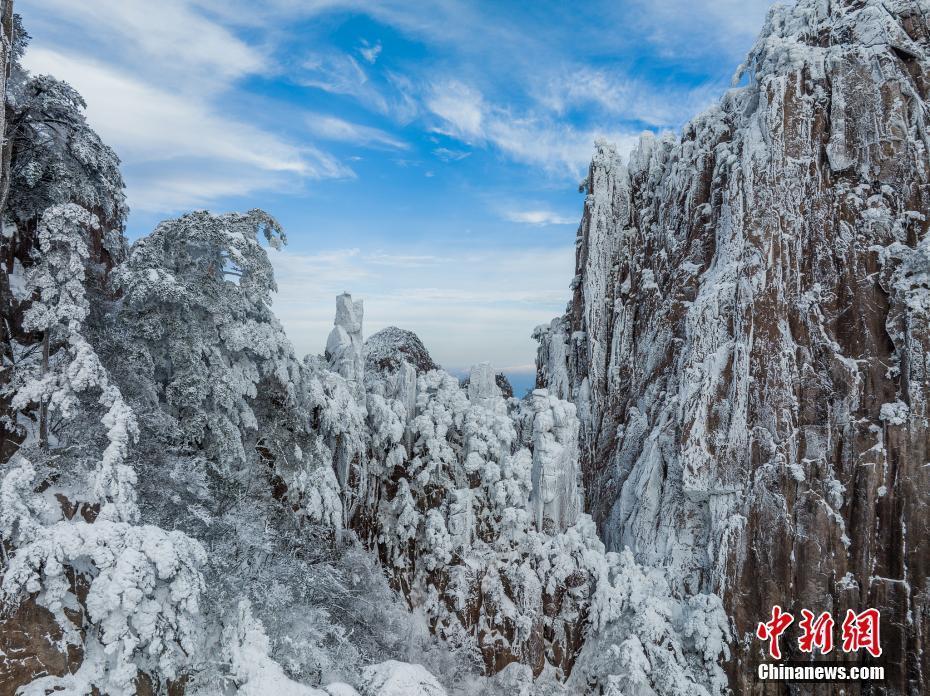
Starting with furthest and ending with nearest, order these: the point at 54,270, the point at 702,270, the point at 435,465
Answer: the point at 702,270, the point at 435,465, the point at 54,270

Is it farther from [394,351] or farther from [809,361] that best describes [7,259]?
[809,361]

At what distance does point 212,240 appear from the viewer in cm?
1382

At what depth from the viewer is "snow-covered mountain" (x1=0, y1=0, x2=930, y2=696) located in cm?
1103

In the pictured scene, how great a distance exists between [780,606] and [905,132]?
19.0m

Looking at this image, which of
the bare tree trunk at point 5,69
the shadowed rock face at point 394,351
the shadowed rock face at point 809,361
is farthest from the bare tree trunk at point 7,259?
the shadowed rock face at point 809,361

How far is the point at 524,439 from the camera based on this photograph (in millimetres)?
22391

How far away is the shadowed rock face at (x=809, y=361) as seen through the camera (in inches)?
758

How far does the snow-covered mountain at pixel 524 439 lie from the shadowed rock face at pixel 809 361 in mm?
104

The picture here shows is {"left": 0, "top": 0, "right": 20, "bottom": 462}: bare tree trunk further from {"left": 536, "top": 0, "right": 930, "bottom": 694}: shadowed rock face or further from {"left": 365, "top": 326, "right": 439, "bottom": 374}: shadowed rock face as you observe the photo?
{"left": 536, "top": 0, "right": 930, "bottom": 694}: shadowed rock face

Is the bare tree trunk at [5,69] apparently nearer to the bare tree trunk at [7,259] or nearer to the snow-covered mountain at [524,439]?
the bare tree trunk at [7,259]

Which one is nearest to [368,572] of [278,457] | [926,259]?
[278,457]

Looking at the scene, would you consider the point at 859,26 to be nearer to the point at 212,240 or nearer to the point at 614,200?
the point at 614,200

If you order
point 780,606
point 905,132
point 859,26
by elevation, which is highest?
point 859,26

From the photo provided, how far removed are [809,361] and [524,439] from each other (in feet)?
38.6
